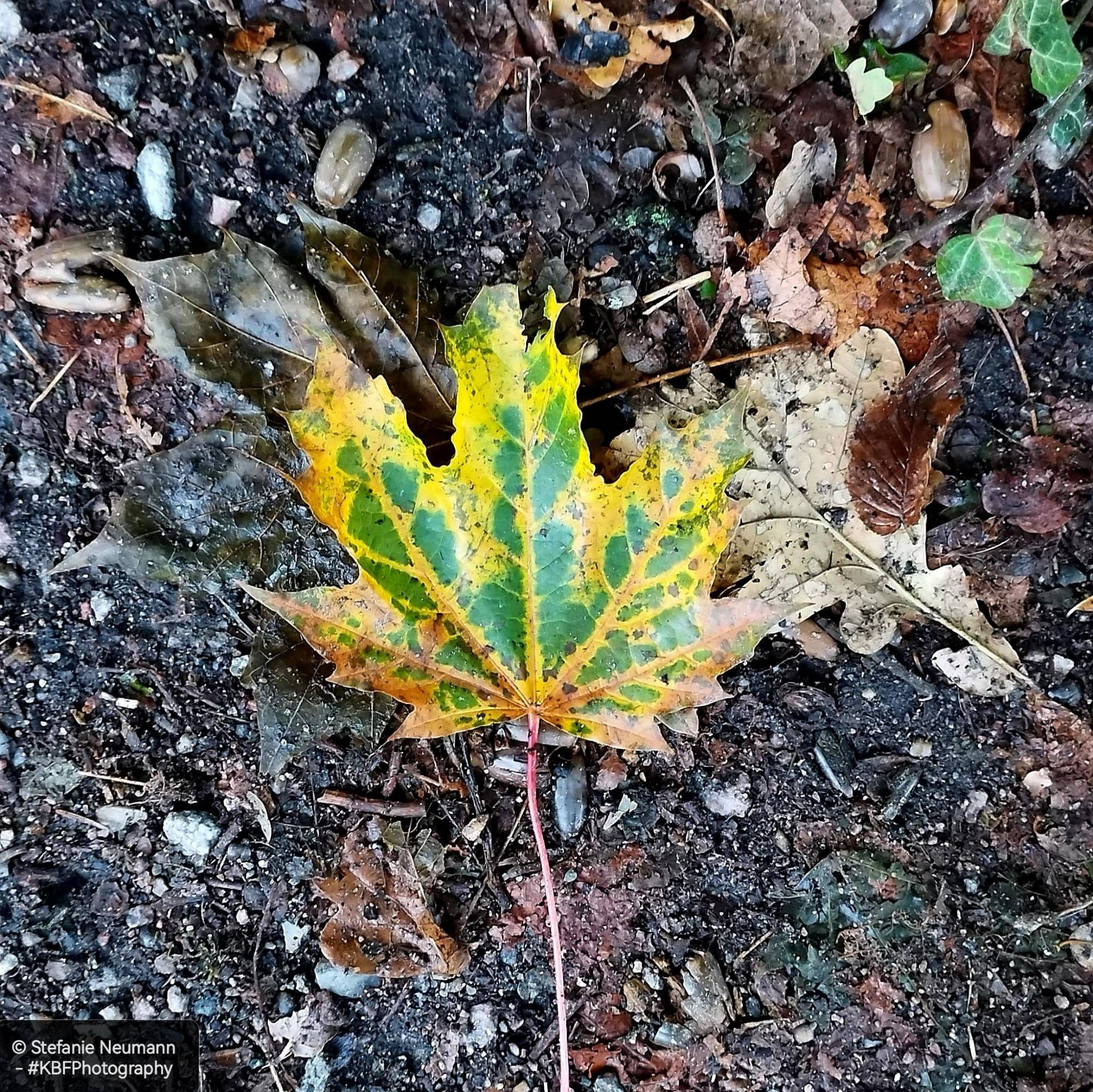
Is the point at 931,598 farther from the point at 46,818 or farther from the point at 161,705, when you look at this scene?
the point at 46,818

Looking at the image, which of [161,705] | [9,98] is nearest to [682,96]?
[9,98]

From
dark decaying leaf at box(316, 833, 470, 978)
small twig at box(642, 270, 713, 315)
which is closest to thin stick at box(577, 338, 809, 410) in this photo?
small twig at box(642, 270, 713, 315)

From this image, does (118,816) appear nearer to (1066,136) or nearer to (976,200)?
(976,200)

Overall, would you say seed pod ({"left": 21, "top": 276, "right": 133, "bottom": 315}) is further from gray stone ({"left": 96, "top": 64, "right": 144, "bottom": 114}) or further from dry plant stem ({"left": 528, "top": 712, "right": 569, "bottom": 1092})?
dry plant stem ({"left": 528, "top": 712, "right": 569, "bottom": 1092})

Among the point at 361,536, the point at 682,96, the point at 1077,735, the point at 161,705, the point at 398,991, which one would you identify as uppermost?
the point at 682,96

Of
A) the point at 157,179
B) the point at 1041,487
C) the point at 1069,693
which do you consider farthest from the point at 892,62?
the point at 157,179
